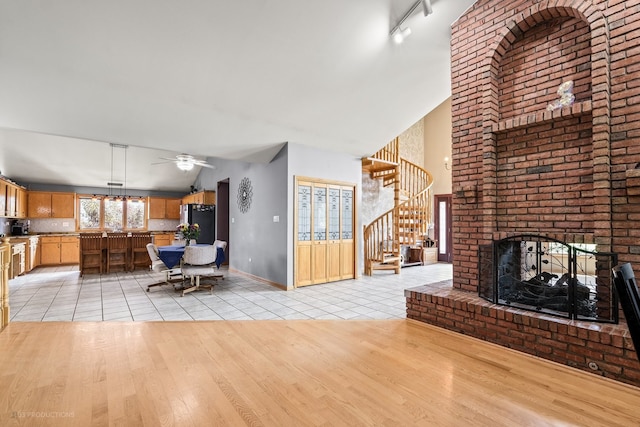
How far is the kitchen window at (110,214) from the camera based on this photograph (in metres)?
9.51

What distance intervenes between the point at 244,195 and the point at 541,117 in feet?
18.8

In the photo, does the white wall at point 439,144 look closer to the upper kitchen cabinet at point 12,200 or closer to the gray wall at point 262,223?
the gray wall at point 262,223

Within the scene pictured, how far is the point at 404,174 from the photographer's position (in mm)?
8727

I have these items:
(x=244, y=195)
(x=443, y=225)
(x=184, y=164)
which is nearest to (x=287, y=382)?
(x=184, y=164)

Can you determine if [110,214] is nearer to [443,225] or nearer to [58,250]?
[58,250]

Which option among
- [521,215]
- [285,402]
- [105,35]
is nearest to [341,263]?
[521,215]

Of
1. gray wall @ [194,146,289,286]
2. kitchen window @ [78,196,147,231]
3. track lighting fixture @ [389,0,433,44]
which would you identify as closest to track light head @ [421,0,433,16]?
track lighting fixture @ [389,0,433,44]

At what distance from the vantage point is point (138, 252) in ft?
24.6

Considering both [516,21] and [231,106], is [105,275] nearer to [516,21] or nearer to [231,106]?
[231,106]

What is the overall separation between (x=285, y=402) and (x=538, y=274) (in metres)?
2.93

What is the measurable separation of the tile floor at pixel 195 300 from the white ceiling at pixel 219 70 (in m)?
2.47

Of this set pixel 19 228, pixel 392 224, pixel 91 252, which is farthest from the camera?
pixel 19 228

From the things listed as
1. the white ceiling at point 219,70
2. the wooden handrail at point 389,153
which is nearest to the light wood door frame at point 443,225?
the wooden handrail at point 389,153

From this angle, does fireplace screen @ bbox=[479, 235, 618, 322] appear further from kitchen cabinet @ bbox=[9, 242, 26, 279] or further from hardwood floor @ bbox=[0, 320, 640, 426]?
kitchen cabinet @ bbox=[9, 242, 26, 279]
